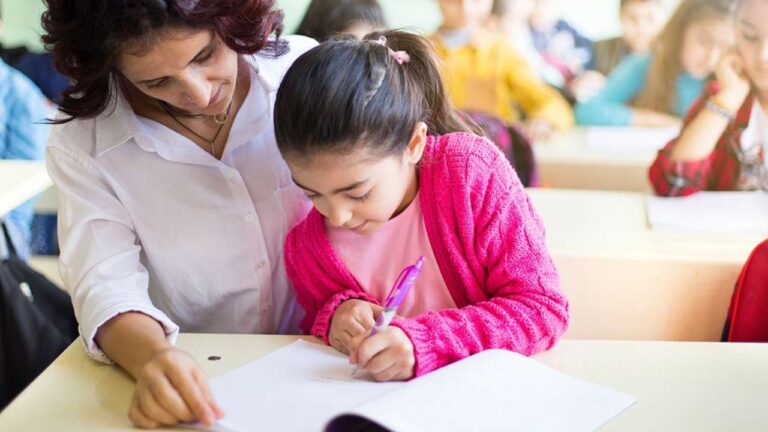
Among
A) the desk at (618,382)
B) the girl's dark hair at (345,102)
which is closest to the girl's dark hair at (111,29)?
the girl's dark hair at (345,102)

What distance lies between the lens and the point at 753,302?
145cm

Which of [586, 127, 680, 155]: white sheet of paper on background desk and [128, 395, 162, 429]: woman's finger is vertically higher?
[128, 395, 162, 429]: woman's finger

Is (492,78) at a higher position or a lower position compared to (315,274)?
lower

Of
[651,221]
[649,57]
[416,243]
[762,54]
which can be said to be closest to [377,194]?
[416,243]

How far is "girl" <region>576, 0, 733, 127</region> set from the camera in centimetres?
352

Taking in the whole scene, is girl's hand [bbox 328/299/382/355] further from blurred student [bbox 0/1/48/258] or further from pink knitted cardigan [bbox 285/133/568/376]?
blurred student [bbox 0/1/48/258]

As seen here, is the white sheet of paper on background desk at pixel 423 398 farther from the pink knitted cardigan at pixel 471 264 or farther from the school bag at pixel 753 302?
the school bag at pixel 753 302

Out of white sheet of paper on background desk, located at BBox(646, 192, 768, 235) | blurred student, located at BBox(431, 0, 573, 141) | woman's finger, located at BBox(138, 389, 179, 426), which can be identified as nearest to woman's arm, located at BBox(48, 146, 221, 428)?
woman's finger, located at BBox(138, 389, 179, 426)

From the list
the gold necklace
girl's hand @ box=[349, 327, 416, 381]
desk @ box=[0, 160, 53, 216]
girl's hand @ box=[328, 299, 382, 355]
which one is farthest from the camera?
desk @ box=[0, 160, 53, 216]

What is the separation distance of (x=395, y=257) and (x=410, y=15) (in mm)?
2677

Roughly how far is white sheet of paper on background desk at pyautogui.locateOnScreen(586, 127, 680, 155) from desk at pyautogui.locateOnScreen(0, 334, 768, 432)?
190cm

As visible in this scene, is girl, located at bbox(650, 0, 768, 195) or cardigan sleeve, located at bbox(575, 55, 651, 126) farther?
cardigan sleeve, located at bbox(575, 55, 651, 126)

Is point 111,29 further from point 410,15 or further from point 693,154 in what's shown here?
point 410,15

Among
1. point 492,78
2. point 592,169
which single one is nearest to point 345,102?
point 592,169
